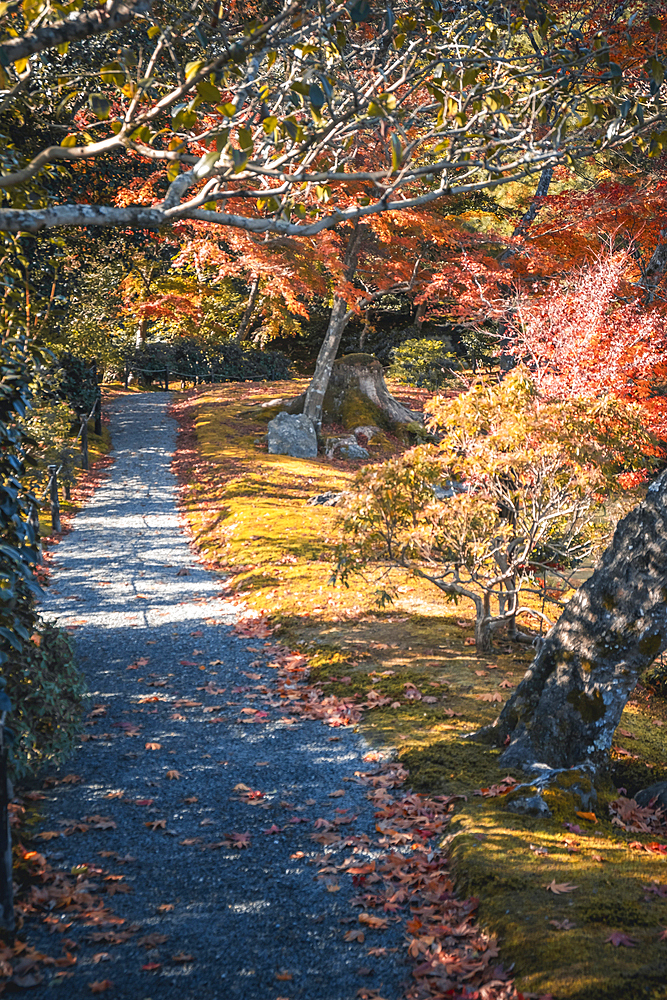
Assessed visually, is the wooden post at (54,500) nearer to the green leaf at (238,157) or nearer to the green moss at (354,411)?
the green moss at (354,411)

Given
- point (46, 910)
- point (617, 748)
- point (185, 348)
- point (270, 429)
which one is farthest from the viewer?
point (185, 348)

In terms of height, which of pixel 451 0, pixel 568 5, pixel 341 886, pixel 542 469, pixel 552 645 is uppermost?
pixel 568 5

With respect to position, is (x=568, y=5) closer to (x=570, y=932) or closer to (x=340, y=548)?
(x=340, y=548)

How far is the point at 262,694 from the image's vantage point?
7.54 meters

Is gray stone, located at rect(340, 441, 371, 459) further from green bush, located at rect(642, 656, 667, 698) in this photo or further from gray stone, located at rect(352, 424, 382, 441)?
green bush, located at rect(642, 656, 667, 698)

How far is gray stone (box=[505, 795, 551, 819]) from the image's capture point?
5.07m

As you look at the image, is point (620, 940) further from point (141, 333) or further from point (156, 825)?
point (141, 333)

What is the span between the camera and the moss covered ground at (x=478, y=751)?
375 centimetres

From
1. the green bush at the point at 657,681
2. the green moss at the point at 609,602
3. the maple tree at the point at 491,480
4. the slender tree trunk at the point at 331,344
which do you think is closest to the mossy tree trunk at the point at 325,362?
the slender tree trunk at the point at 331,344

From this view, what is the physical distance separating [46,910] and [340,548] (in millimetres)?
4495

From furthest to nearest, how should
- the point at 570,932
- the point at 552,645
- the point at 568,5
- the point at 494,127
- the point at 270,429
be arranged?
the point at 270,429 → the point at 568,5 → the point at 552,645 → the point at 494,127 → the point at 570,932

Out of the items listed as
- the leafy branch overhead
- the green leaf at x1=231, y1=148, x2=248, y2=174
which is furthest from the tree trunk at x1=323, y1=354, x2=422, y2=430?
the green leaf at x1=231, y1=148, x2=248, y2=174

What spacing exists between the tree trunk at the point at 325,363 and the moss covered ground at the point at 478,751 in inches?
267

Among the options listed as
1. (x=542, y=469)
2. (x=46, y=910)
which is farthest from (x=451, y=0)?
(x=46, y=910)
